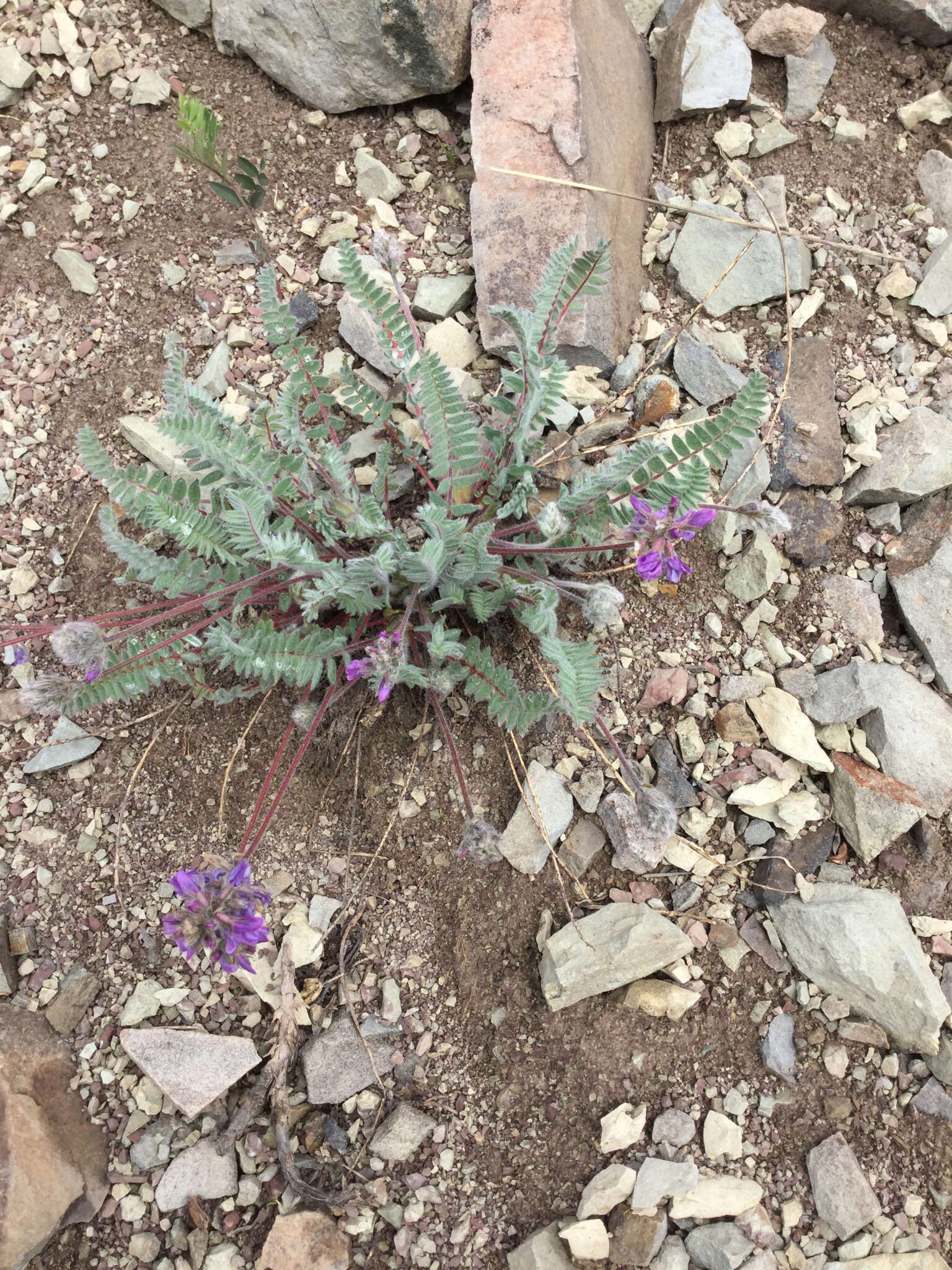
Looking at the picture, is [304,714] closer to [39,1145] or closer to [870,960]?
[39,1145]

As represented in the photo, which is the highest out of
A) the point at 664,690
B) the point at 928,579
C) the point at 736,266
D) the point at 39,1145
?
the point at 736,266

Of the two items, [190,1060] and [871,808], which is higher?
[871,808]

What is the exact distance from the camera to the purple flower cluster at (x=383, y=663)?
80.0 inches

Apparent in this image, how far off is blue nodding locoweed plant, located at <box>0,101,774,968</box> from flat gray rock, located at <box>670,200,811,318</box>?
802 mm

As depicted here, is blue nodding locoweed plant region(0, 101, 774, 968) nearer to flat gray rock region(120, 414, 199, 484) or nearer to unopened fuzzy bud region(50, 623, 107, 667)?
unopened fuzzy bud region(50, 623, 107, 667)

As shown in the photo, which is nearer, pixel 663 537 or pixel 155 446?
pixel 663 537

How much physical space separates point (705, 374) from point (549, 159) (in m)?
0.82

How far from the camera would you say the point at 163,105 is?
3244 millimetres

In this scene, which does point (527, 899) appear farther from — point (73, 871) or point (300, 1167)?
point (73, 871)

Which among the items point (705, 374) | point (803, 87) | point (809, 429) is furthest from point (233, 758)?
point (803, 87)

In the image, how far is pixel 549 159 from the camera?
9.52 ft

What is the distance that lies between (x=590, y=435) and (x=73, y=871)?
6.33ft

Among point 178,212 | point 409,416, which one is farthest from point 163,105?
point 409,416

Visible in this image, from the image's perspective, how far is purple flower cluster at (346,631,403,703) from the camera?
203 centimetres
